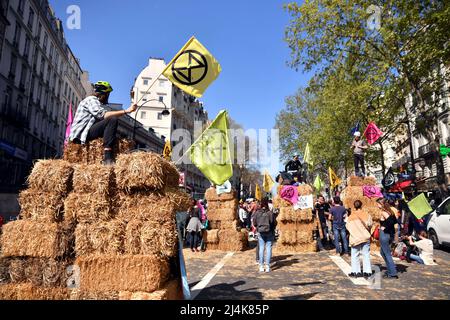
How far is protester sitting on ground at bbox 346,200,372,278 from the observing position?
304 inches

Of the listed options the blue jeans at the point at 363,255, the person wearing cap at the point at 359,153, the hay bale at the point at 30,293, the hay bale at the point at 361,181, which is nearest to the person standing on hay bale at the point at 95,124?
the hay bale at the point at 30,293

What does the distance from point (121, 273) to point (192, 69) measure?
400 centimetres

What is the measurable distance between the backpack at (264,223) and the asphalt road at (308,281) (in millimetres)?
1174

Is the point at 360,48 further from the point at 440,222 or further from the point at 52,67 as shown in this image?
the point at 52,67

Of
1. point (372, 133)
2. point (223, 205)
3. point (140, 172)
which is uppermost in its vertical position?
point (372, 133)

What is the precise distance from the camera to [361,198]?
44.2 feet

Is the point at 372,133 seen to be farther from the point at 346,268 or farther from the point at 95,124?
the point at 95,124

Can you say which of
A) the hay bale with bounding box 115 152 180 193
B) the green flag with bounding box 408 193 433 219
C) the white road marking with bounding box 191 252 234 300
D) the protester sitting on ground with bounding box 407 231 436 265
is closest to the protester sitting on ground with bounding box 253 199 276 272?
the white road marking with bounding box 191 252 234 300

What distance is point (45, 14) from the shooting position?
40.6 metres

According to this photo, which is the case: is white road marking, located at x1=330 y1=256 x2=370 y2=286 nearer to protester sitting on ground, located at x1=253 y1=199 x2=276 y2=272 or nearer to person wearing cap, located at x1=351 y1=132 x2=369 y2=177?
protester sitting on ground, located at x1=253 y1=199 x2=276 y2=272

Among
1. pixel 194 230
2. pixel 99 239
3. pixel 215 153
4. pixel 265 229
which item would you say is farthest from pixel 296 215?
pixel 99 239

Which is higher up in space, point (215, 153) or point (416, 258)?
point (215, 153)
